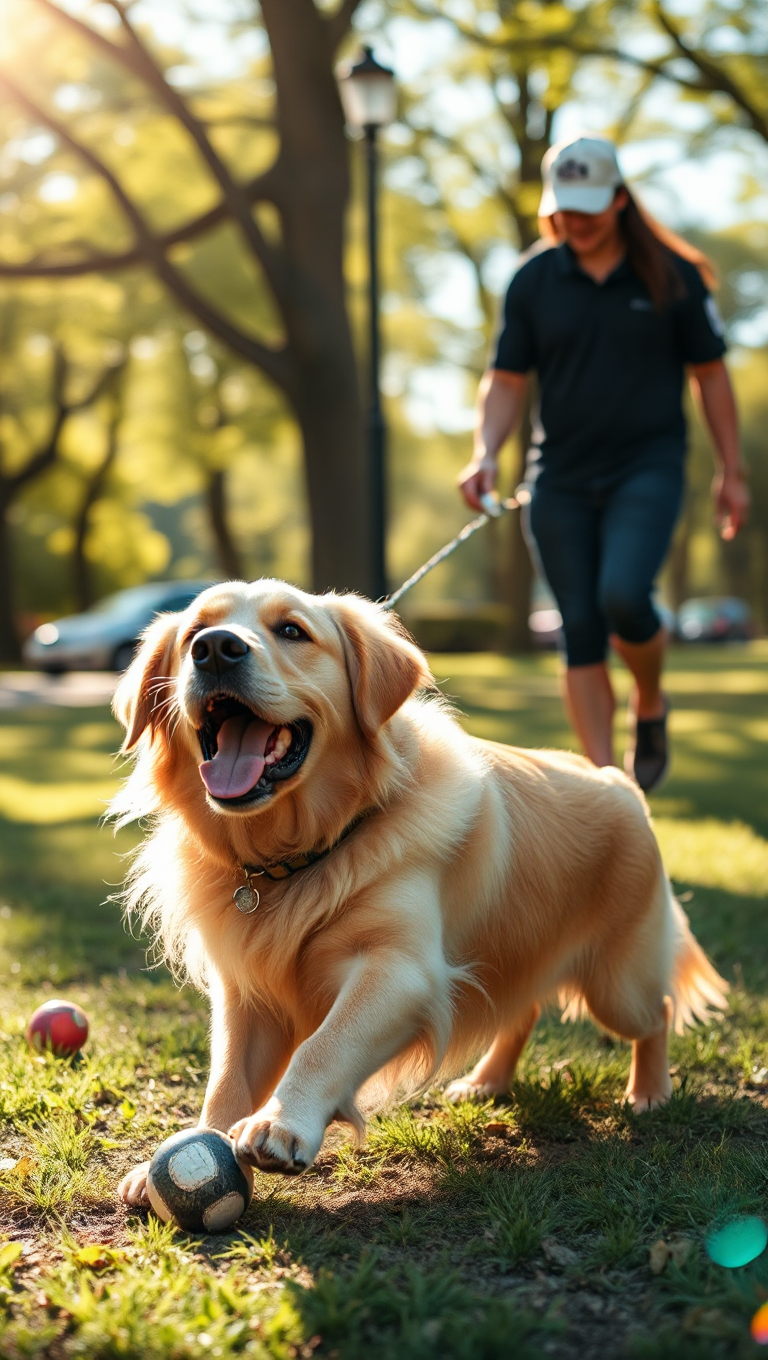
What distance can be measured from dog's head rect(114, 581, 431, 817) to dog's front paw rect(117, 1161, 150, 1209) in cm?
79

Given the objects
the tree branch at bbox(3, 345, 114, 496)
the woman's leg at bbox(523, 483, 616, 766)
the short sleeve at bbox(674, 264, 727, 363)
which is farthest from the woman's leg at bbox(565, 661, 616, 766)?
the tree branch at bbox(3, 345, 114, 496)

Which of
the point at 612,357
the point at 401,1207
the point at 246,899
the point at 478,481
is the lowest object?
the point at 401,1207

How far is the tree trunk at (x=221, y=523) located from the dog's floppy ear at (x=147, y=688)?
27.8 metres

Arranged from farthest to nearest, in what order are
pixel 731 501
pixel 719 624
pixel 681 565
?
1. pixel 719 624
2. pixel 681 565
3. pixel 731 501

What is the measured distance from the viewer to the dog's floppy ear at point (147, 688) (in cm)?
336

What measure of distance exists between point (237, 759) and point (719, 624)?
42690mm

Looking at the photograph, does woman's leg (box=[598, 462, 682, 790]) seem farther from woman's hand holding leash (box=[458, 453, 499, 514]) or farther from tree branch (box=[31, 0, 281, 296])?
tree branch (box=[31, 0, 281, 296])

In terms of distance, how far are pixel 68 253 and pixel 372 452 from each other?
1175 cm

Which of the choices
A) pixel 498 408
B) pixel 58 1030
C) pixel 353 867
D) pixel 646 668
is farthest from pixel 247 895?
pixel 498 408

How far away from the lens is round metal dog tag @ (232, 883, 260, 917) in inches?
123

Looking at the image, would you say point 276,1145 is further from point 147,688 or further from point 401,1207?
point 147,688

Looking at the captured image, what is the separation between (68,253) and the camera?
827 inches

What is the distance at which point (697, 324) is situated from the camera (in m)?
5.03

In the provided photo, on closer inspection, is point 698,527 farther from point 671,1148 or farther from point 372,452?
point 671,1148
